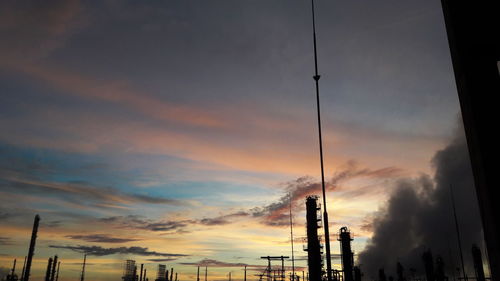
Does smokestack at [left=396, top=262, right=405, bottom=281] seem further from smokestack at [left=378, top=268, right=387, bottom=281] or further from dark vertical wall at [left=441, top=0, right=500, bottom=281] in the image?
dark vertical wall at [left=441, top=0, right=500, bottom=281]

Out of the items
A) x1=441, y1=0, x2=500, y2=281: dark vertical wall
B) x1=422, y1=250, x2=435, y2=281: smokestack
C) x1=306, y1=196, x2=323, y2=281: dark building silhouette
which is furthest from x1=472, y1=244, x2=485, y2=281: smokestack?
x1=441, y1=0, x2=500, y2=281: dark vertical wall

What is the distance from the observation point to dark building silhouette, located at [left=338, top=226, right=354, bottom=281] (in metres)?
64.1

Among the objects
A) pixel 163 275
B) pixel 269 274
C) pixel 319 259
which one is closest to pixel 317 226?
pixel 319 259

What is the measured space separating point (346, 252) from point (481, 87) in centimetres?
6767

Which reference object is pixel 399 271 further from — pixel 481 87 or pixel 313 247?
pixel 481 87

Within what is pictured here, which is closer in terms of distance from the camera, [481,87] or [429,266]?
[481,87]

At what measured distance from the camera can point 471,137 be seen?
461 cm

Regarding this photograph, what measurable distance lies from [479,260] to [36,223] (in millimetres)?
111793

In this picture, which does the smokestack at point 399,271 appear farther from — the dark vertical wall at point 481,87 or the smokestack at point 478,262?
the dark vertical wall at point 481,87

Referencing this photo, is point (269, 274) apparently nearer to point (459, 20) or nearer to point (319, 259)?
point (319, 259)

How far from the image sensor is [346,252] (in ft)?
220

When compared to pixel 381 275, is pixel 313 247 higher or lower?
higher

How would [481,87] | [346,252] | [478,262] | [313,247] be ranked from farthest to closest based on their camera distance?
[478,262] < [346,252] < [313,247] < [481,87]

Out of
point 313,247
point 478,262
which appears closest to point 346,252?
point 313,247
